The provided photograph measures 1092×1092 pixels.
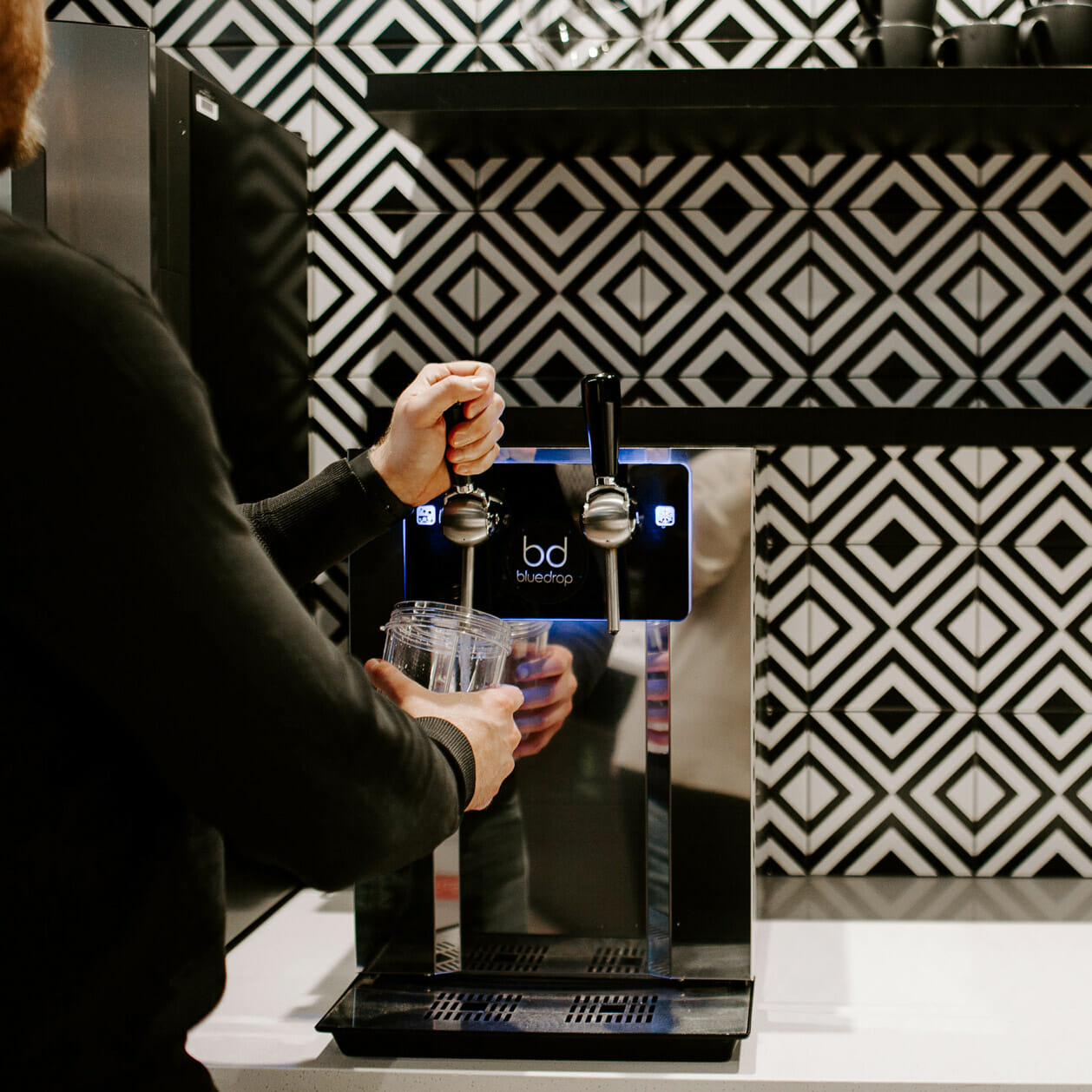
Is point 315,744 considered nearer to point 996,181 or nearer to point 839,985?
point 839,985

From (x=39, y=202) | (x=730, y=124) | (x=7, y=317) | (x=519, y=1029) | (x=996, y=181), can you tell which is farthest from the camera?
(x=996, y=181)

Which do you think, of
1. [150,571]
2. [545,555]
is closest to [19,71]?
[150,571]

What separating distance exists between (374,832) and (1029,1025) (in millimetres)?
689

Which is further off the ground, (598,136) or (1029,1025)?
(598,136)

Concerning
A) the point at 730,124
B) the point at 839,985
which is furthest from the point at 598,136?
the point at 839,985

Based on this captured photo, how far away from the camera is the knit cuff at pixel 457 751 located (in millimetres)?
583

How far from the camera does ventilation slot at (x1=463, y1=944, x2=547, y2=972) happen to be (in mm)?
919

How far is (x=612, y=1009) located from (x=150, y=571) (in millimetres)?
604

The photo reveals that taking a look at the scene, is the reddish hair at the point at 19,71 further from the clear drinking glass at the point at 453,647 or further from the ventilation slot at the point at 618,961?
the ventilation slot at the point at 618,961

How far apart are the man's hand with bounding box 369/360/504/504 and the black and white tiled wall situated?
0.54 m

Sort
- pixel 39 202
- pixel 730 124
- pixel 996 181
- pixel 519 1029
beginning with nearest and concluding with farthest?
pixel 519 1029, pixel 39 202, pixel 730 124, pixel 996 181

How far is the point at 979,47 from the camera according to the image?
1.13 metres

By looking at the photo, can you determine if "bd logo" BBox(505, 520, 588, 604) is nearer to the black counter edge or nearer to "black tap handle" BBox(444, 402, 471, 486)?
"black tap handle" BBox(444, 402, 471, 486)

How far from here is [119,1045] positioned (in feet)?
1.61
